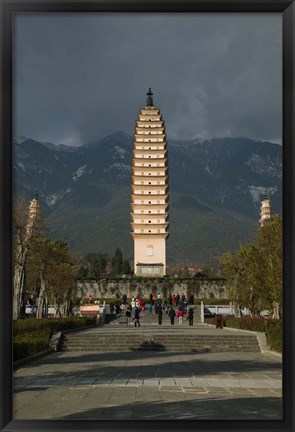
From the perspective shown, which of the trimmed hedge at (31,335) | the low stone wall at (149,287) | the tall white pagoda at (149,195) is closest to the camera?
the trimmed hedge at (31,335)

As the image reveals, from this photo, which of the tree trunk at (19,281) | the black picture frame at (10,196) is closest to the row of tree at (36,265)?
the tree trunk at (19,281)

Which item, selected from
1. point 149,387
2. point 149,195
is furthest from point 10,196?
point 149,195

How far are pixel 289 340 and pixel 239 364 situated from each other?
47.7 feet

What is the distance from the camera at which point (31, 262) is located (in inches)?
1508

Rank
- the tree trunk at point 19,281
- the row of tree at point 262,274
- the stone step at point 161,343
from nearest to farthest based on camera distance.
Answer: the stone step at point 161,343, the tree trunk at point 19,281, the row of tree at point 262,274

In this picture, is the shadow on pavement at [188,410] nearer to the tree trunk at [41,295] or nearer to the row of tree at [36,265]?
the row of tree at [36,265]

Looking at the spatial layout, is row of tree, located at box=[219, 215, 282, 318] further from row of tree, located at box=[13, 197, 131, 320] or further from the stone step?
row of tree, located at box=[13, 197, 131, 320]

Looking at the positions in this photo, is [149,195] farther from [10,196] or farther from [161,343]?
[10,196]

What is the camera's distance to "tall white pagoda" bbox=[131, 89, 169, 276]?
312ft

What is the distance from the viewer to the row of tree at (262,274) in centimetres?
3216

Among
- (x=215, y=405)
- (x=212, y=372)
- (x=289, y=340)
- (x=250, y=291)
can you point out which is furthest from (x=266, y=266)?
(x=289, y=340)

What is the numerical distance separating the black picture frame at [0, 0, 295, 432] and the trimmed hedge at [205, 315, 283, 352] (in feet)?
55.8

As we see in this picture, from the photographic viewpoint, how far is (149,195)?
9775 cm

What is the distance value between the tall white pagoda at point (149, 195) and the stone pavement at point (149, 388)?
72289 millimetres
